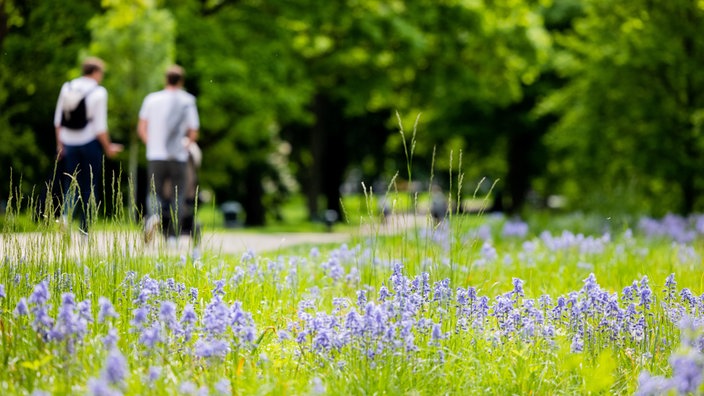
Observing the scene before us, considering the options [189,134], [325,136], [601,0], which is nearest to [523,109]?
[325,136]

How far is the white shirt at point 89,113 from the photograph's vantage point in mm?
8969

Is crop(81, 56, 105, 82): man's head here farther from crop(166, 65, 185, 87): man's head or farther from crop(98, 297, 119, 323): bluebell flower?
crop(98, 297, 119, 323): bluebell flower

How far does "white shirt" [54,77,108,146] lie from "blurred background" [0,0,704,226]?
432 mm

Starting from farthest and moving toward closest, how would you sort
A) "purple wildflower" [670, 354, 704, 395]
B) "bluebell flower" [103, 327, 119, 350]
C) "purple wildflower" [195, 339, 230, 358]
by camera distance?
1. "purple wildflower" [195, 339, 230, 358]
2. "bluebell flower" [103, 327, 119, 350]
3. "purple wildflower" [670, 354, 704, 395]

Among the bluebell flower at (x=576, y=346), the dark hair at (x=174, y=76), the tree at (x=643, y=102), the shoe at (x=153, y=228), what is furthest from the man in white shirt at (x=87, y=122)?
the tree at (x=643, y=102)

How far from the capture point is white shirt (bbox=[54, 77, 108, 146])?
8969 mm

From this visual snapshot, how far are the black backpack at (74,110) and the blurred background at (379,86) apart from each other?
1.81 feet

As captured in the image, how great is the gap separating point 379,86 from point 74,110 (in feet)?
49.8

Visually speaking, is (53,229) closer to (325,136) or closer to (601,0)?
(601,0)

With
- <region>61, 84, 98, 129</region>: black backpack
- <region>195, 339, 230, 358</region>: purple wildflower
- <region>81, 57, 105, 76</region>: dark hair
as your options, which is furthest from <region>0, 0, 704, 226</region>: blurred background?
Answer: <region>195, 339, 230, 358</region>: purple wildflower

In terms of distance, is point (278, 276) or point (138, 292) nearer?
point (138, 292)

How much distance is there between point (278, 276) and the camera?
20.3 ft

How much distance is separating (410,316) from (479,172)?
32.3 metres

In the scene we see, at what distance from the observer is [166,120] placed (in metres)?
9.41
